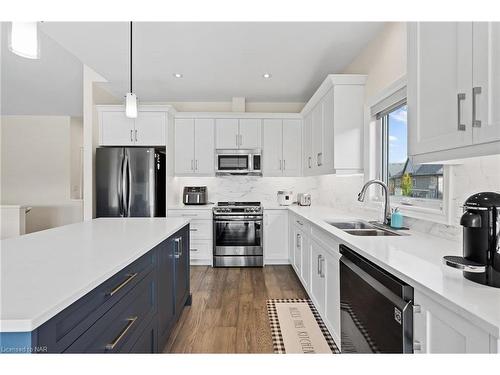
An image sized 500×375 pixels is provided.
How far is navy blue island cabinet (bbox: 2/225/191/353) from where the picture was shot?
83cm

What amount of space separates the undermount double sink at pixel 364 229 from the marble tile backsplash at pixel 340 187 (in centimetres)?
19

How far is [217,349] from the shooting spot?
2059mm

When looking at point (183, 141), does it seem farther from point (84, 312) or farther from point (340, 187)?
point (84, 312)

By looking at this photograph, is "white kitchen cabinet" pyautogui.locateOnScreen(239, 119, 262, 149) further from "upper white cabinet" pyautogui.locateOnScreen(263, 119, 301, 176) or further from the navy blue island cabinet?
the navy blue island cabinet

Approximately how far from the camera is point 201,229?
13.6ft

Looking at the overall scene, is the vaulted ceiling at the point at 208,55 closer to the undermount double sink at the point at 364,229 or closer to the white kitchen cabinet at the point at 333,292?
the undermount double sink at the point at 364,229

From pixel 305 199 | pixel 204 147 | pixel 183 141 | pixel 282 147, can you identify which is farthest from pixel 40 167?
pixel 305 199

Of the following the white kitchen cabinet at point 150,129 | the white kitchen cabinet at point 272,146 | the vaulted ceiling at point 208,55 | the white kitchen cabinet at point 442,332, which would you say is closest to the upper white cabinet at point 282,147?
the white kitchen cabinet at point 272,146

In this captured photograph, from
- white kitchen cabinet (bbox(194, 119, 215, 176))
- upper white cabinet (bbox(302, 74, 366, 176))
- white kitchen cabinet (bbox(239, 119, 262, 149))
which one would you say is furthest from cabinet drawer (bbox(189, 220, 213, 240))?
upper white cabinet (bbox(302, 74, 366, 176))

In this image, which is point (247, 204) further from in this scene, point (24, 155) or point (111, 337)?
point (24, 155)

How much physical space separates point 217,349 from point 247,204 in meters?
2.63

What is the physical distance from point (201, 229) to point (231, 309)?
162cm

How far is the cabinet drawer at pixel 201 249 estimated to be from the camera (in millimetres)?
4145
